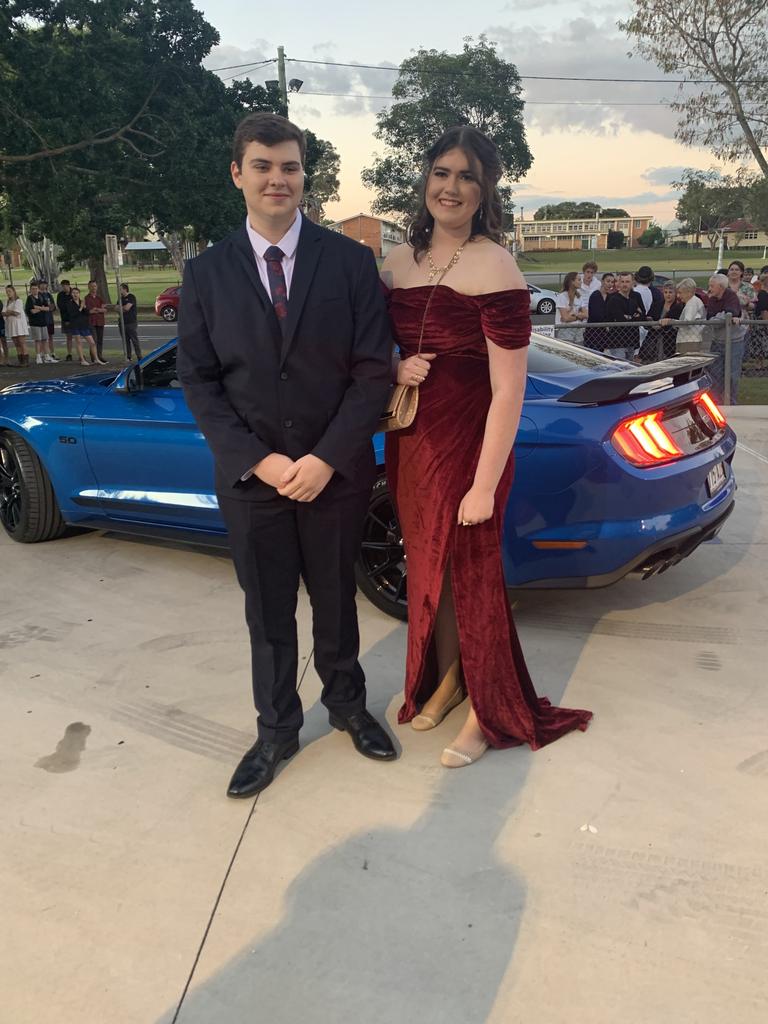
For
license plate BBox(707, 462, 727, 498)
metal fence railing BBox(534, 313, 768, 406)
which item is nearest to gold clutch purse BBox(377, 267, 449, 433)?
license plate BBox(707, 462, 727, 498)

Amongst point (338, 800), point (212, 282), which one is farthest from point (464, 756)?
point (212, 282)

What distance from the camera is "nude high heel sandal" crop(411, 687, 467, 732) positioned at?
3.23 m

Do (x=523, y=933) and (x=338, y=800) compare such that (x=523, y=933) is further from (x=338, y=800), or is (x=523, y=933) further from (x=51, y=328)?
(x=51, y=328)

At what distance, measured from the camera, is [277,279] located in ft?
8.59

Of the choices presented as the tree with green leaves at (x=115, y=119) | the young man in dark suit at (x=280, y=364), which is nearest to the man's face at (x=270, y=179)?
the young man in dark suit at (x=280, y=364)

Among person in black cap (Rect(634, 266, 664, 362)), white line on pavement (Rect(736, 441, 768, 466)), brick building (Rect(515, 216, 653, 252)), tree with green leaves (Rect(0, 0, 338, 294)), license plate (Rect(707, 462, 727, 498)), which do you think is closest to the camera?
license plate (Rect(707, 462, 727, 498))

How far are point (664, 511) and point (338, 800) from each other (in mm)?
1850

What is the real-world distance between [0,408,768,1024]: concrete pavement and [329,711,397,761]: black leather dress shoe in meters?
0.06

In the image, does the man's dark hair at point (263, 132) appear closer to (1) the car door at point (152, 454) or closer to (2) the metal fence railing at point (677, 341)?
(1) the car door at point (152, 454)

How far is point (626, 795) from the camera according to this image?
2.79 metres

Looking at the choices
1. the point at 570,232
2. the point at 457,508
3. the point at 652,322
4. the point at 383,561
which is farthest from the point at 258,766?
the point at 570,232

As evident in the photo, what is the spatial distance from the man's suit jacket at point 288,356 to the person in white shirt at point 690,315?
7.85m

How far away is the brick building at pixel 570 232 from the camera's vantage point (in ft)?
371

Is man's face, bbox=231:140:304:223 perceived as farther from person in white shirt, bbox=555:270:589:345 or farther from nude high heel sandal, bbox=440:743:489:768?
person in white shirt, bbox=555:270:589:345
